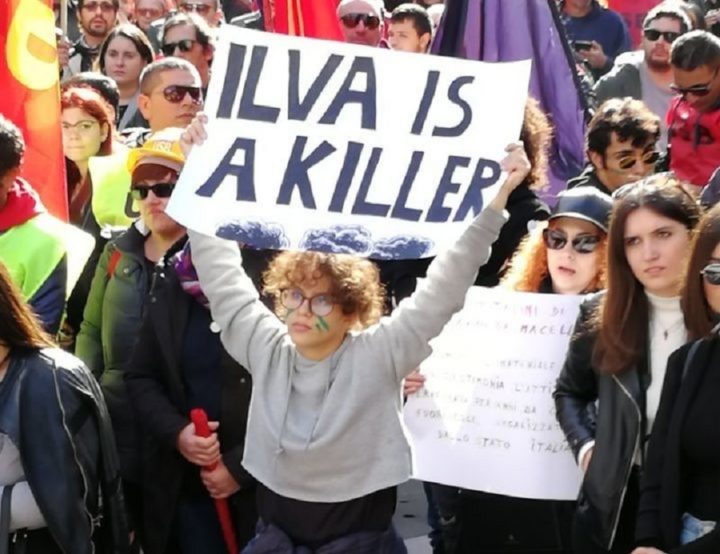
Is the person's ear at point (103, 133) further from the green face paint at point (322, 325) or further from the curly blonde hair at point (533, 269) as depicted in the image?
A: the green face paint at point (322, 325)

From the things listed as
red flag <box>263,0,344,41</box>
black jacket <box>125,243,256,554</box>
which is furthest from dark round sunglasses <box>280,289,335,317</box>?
red flag <box>263,0,344,41</box>

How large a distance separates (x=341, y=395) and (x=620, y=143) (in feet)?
6.70

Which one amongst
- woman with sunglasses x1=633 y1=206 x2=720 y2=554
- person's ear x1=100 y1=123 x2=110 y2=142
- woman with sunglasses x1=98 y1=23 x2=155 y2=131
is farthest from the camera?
woman with sunglasses x1=98 y1=23 x2=155 y2=131

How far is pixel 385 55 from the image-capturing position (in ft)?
14.6

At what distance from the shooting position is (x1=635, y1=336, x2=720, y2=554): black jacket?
388 centimetres

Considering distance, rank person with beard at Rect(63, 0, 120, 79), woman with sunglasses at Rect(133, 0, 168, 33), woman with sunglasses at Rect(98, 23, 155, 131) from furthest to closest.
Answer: woman with sunglasses at Rect(133, 0, 168, 33) < person with beard at Rect(63, 0, 120, 79) < woman with sunglasses at Rect(98, 23, 155, 131)

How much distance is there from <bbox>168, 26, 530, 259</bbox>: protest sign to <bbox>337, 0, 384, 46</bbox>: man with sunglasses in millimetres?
4731

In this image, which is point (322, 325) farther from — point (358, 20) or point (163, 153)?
point (358, 20)

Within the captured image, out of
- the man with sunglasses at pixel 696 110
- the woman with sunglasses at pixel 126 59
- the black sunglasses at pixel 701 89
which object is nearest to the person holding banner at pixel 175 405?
the man with sunglasses at pixel 696 110

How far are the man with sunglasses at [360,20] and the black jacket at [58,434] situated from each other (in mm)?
5053

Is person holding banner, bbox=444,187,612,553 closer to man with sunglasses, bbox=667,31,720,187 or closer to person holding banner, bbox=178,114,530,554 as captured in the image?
person holding banner, bbox=178,114,530,554

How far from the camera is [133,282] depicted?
5.29 meters

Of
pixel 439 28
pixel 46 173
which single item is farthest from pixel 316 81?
pixel 439 28

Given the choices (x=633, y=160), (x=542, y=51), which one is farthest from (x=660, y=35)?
(x=633, y=160)
